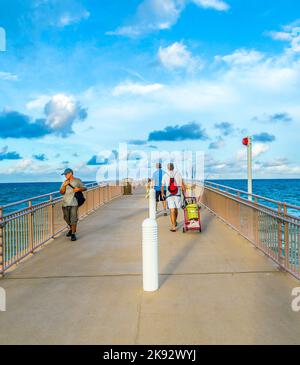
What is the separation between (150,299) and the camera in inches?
181

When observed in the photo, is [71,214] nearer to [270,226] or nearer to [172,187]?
[172,187]

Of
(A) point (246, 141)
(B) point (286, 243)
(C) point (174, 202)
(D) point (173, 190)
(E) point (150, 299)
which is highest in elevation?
(A) point (246, 141)

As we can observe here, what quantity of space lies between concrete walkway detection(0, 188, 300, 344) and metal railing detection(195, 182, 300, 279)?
0.24 meters

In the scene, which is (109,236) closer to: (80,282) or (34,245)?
(34,245)

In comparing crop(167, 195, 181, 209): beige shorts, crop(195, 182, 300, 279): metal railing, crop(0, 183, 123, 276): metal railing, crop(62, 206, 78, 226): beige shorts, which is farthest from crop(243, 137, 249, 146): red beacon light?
crop(0, 183, 123, 276): metal railing

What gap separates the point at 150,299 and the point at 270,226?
305 cm

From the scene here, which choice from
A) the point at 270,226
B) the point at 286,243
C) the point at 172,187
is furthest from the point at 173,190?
the point at 286,243

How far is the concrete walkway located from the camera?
362 cm

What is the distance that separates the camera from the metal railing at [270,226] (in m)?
5.54

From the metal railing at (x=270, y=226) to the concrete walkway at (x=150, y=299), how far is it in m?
0.24

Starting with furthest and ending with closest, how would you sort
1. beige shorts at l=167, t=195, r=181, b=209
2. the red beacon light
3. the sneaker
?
the red beacon light, beige shorts at l=167, t=195, r=181, b=209, the sneaker

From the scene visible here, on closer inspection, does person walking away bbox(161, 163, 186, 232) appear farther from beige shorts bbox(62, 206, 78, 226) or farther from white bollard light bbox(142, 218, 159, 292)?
white bollard light bbox(142, 218, 159, 292)

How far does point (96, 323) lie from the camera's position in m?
3.88
